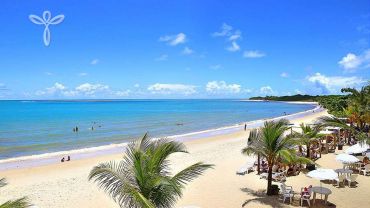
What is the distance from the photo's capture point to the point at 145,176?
7.62 m

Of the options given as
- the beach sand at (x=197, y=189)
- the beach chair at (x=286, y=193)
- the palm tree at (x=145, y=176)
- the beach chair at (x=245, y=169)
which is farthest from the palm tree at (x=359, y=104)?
the palm tree at (x=145, y=176)

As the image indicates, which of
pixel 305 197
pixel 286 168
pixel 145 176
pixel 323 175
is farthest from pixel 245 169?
pixel 145 176

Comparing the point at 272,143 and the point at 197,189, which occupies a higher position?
the point at 272,143

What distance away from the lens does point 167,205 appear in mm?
7859

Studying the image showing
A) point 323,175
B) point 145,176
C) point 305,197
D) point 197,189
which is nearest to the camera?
point 145,176

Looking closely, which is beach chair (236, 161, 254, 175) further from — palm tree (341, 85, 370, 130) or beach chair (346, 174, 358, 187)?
palm tree (341, 85, 370, 130)

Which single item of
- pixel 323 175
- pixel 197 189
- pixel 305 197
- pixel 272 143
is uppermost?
pixel 272 143

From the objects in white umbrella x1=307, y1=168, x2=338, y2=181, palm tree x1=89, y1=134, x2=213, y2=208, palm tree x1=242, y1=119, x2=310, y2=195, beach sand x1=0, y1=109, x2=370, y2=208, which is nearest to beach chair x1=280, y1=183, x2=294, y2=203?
beach sand x1=0, y1=109, x2=370, y2=208

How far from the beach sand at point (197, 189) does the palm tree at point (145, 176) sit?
6429 millimetres

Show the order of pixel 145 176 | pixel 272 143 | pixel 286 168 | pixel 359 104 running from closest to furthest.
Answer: pixel 145 176, pixel 272 143, pixel 286 168, pixel 359 104

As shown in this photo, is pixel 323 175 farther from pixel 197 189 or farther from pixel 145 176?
pixel 145 176

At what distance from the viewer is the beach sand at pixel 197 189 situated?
47.3 feet

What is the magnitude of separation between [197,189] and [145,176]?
8932mm

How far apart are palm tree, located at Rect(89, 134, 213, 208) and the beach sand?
643 centimetres
